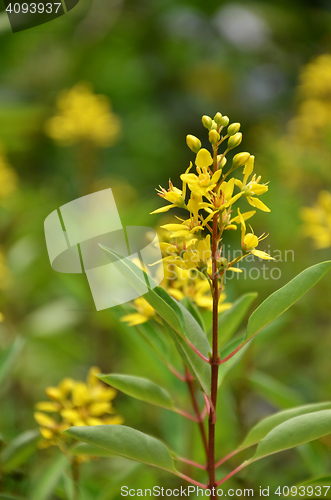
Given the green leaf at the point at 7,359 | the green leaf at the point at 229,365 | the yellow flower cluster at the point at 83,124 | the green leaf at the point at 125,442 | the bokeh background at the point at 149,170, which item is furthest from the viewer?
the yellow flower cluster at the point at 83,124

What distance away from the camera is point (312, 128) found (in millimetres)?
1882

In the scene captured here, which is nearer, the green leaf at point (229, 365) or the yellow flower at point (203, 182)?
the yellow flower at point (203, 182)

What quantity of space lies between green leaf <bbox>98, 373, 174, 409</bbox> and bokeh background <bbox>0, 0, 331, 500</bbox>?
0.15 metres

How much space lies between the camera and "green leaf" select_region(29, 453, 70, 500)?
0.73 m

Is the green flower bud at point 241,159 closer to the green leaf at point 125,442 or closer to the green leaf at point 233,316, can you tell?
the green leaf at point 233,316

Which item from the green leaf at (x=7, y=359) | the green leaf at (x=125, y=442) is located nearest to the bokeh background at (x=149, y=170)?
the green leaf at (x=7, y=359)

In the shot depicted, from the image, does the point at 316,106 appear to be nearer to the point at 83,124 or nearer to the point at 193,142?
the point at 83,124

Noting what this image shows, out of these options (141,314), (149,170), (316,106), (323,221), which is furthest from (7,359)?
(149,170)

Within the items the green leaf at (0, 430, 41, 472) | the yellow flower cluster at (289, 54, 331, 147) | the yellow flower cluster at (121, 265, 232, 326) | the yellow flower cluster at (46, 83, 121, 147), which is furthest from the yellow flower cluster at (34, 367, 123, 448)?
the yellow flower cluster at (289, 54, 331, 147)

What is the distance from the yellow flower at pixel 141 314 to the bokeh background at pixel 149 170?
0.08m

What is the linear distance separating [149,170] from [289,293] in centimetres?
208

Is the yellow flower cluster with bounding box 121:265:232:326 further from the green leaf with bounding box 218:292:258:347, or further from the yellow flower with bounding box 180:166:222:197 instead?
the yellow flower with bounding box 180:166:222:197

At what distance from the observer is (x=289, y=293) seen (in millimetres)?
513

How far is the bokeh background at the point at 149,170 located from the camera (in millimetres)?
1094
